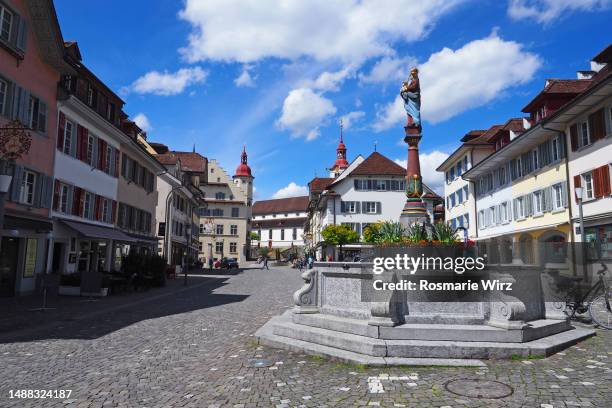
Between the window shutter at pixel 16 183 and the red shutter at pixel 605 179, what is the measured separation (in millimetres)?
23896

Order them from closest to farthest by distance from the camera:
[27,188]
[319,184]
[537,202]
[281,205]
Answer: [27,188] < [537,202] < [319,184] < [281,205]

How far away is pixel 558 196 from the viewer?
82.4 feet

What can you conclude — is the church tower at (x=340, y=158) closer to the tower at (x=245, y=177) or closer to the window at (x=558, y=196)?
the tower at (x=245, y=177)

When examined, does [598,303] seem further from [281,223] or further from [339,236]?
[281,223]

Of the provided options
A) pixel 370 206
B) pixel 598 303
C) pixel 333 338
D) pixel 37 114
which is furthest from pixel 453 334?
pixel 370 206

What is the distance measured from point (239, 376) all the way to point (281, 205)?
414 ft

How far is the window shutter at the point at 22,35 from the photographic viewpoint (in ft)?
56.2

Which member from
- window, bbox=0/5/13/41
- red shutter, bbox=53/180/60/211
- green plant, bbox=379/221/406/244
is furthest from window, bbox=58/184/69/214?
green plant, bbox=379/221/406/244

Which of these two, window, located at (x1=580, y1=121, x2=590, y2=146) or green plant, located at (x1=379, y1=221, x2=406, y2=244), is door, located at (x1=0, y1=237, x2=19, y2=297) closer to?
green plant, located at (x1=379, y1=221, x2=406, y2=244)

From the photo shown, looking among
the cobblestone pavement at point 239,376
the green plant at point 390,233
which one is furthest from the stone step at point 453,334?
the green plant at point 390,233

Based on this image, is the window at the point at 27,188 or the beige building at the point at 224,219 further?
the beige building at the point at 224,219

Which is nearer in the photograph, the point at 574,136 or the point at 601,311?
the point at 601,311

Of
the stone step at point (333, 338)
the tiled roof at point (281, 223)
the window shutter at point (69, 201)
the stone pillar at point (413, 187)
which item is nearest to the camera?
the stone step at point (333, 338)

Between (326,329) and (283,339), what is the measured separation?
0.83 meters
